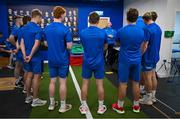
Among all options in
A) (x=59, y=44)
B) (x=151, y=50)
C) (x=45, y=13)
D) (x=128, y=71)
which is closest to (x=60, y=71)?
(x=59, y=44)

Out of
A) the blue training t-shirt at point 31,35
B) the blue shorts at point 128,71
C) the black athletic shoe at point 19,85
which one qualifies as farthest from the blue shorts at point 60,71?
the black athletic shoe at point 19,85

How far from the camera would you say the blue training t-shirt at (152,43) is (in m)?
3.73

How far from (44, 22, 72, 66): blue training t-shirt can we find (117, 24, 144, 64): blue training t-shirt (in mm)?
836

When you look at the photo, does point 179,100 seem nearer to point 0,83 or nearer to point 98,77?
point 98,77

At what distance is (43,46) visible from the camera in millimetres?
3756

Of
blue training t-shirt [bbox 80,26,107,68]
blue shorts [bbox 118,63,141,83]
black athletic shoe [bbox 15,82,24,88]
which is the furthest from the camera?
black athletic shoe [bbox 15,82,24,88]

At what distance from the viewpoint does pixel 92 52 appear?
3.36 m

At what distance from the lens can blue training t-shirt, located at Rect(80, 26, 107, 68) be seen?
3301 millimetres

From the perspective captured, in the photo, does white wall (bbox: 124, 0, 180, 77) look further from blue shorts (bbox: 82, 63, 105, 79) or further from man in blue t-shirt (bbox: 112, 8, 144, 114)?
blue shorts (bbox: 82, 63, 105, 79)

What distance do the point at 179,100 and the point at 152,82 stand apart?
0.77 meters

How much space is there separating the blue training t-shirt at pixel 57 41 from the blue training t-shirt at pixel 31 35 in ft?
0.67

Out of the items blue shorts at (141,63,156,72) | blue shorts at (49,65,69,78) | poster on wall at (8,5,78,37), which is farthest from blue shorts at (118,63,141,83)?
poster on wall at (8,5,78,37)

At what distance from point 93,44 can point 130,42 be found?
0.57 metres

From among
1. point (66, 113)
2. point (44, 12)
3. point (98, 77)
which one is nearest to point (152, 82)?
point (98, 77)
